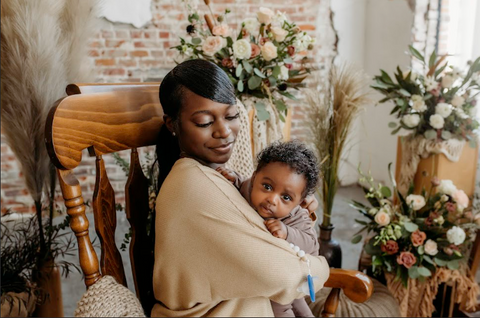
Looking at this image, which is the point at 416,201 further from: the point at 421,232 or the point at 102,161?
the point at 102,161

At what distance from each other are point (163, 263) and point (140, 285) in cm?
27

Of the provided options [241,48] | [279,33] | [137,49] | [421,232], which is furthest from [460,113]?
[137,49]

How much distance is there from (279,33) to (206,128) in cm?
79

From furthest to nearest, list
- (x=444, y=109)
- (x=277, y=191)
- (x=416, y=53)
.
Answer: (x=416, y=53) < (x=444, y=109) < (x=277, y=191)

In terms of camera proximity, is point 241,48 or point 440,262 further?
point 440,262

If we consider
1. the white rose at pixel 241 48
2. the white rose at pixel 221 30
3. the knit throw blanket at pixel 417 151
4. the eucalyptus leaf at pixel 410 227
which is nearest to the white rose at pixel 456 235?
the eucalyptus leaf at pixel 410 227

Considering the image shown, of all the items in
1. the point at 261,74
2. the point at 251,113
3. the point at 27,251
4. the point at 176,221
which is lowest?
the point at 27,251

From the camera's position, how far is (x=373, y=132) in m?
2.73

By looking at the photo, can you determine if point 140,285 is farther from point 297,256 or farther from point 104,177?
point 297,256

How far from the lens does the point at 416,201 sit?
5.66 ft

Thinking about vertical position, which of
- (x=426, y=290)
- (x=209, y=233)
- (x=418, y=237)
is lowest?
(x=426, y=290)

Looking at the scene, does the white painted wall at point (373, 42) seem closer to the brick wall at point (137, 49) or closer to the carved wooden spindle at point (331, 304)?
the brick wall at point (137, 49)

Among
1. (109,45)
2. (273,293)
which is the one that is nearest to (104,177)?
(273,293)

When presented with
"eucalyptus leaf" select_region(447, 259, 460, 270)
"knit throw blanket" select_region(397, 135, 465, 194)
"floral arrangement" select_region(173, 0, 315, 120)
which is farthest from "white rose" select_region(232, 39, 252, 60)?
"eucalyptus leaf" select_region(447, 259, 460, 270)
